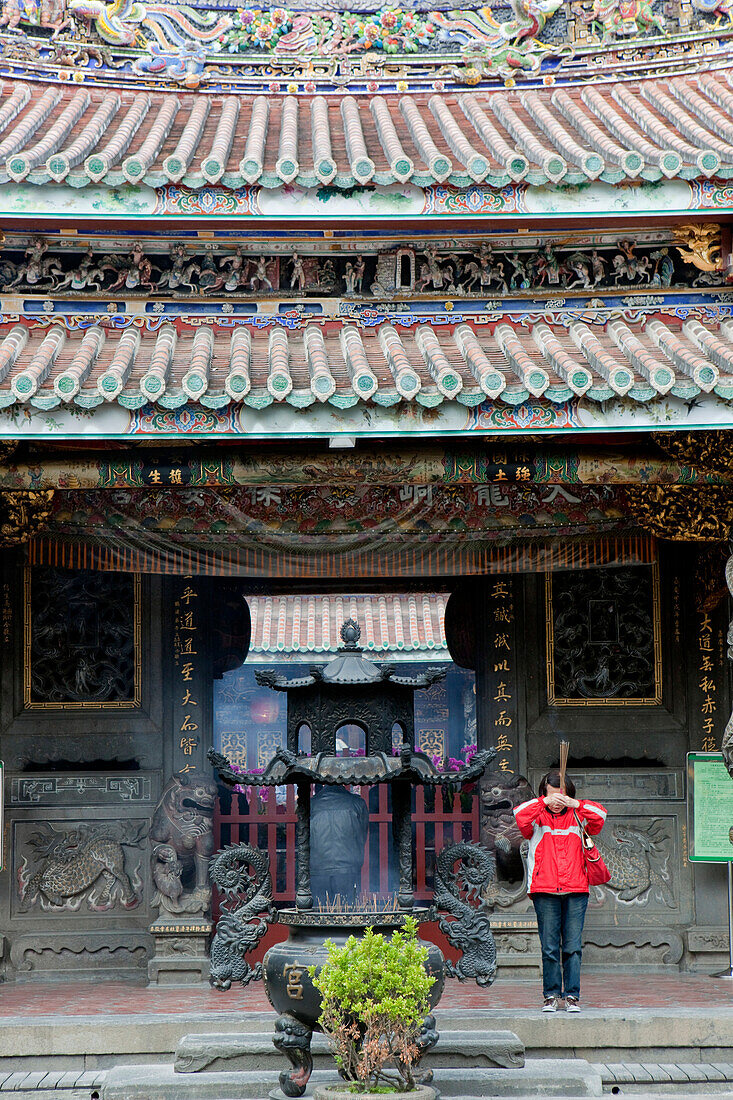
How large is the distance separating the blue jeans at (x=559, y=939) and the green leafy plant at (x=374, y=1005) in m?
2.04

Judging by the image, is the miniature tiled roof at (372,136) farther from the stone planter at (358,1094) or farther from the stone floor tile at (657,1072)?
the stone floor tile at (657,1072)

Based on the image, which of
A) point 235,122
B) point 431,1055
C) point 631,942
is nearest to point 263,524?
point 235,122

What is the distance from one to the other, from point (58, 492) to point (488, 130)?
3636mm

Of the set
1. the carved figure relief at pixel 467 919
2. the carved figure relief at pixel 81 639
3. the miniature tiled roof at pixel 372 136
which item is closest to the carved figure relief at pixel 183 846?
the carved figure relief at pixel 81 639

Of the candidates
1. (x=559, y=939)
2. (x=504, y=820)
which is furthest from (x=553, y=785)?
(x=504, y=820)

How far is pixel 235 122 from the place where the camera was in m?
9.34

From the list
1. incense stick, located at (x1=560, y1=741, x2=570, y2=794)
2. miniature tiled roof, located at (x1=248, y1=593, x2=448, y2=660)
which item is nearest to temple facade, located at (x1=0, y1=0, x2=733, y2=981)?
miniature tiled roof, located at (x1=248, y1=593, x2=448, y2=660)

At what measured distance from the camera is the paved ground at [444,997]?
8.32 metres

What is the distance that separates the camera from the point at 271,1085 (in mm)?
6887

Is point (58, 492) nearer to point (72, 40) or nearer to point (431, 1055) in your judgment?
point (72, 40)

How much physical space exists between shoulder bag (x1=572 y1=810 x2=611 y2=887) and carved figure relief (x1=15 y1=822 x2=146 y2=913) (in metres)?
3.25

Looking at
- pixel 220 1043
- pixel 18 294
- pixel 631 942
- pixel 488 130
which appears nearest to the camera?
pixel 220 1043

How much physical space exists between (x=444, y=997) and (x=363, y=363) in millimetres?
4076

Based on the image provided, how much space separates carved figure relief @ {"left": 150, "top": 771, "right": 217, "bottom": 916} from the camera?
30.8 ft
